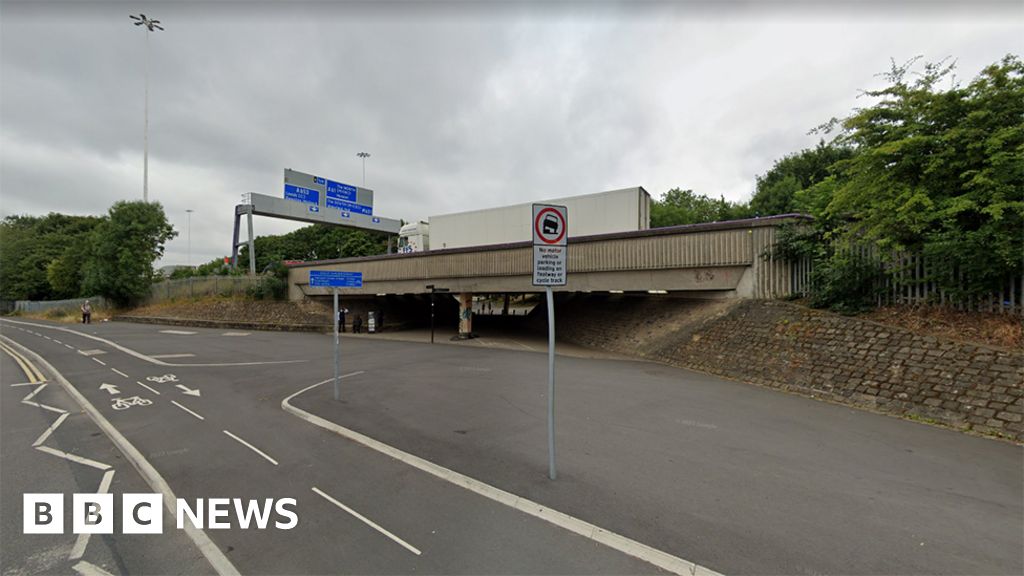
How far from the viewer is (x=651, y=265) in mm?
14672

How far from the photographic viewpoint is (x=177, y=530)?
3891 mm

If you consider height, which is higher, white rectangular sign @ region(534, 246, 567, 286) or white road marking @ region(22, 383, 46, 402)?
white rectangular sign @ region(534, 246, 567, 286)

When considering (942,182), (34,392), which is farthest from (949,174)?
(34,392)

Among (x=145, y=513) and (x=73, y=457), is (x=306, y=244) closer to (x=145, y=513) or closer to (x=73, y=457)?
(x=73, y=457)

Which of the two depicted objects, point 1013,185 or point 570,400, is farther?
point 570,400

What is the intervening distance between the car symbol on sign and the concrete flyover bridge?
32.2 feet

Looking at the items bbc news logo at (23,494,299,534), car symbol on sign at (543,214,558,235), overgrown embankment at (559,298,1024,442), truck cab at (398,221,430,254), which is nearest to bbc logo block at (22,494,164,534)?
bbc news logo at (23,494,299,534)

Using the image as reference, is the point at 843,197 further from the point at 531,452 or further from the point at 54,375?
the point at 54,375

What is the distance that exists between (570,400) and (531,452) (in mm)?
3004

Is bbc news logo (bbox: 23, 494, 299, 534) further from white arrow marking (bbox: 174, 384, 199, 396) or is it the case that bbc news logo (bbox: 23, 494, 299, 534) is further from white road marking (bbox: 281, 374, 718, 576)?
white arrow marking (bbox: 174, 384, 199, 396)

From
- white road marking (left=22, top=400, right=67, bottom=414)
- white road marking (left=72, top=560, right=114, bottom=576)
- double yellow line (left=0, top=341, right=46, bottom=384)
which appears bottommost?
double yellow line (left=0, top=341, right=46, bottom=384)

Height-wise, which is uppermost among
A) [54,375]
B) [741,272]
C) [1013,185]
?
[1013,185]

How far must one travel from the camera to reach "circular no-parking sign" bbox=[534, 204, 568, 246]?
15.4 ft

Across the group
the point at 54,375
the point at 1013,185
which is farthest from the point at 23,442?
the point at 1013,185
